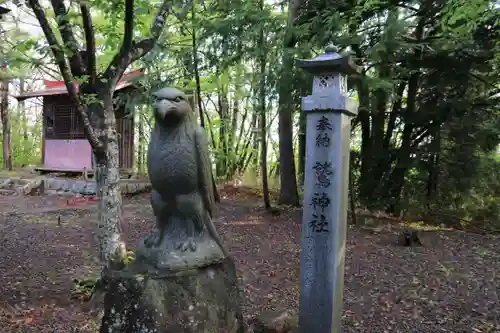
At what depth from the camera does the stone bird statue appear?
9.77ft

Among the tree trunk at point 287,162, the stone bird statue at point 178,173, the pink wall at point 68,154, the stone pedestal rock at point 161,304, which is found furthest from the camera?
the pink wall at point 68,154

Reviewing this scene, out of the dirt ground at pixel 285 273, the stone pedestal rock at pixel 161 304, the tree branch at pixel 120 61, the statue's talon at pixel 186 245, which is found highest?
the tree branch at pixel 120 61

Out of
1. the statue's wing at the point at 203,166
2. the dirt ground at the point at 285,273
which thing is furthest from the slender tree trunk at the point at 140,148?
the statue's wing at the point at 203,166

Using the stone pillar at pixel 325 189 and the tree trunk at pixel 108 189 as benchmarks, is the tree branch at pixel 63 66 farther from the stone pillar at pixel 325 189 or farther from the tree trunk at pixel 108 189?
the stone pillar at pixel 325 189

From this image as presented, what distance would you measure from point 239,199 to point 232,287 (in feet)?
32.1

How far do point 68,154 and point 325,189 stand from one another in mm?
14014

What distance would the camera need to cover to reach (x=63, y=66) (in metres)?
4.07

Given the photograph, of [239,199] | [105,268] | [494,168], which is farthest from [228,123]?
[105,268]

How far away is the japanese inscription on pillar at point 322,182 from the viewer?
12.5 feet

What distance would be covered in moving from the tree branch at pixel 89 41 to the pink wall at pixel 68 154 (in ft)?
36.8

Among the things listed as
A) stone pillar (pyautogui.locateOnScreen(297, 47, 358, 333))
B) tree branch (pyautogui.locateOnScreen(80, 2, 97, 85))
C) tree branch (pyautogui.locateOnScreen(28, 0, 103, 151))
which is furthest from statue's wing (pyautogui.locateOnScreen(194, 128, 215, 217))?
tree branch (pyautogui.locateOnScreen(80, 2, 97, 85))

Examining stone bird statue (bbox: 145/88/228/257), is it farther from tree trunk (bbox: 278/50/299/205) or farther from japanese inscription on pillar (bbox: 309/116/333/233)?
tree trunk (bbox: 278/50/299/205)

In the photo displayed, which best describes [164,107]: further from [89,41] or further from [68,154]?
[68,154]

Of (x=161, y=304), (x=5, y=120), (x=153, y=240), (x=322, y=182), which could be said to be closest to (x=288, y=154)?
(x=322, y=182)
